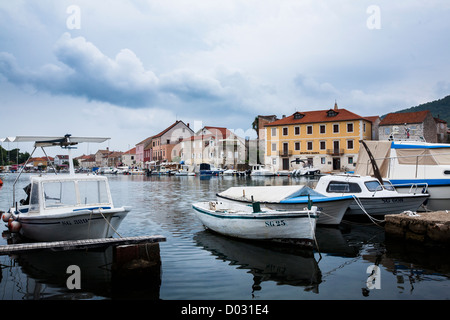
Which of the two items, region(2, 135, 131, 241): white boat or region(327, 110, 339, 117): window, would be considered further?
region(327, 110, 339, 117): window

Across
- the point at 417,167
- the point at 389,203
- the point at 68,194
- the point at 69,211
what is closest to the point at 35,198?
the point at 68,194

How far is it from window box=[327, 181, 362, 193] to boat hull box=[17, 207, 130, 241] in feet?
33.0

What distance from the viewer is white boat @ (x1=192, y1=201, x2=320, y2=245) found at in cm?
1114

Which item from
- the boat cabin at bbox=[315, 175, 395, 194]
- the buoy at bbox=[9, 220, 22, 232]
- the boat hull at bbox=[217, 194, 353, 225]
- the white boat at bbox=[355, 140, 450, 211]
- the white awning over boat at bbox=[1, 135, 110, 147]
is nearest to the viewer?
the buoy at bbox=[9, 220, 22, 232]

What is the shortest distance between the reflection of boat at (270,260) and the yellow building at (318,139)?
55.1 m

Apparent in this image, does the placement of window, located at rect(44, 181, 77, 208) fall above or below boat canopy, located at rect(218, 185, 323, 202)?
above

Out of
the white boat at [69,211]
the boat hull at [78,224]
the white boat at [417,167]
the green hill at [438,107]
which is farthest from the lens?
the green hill at [438,107]

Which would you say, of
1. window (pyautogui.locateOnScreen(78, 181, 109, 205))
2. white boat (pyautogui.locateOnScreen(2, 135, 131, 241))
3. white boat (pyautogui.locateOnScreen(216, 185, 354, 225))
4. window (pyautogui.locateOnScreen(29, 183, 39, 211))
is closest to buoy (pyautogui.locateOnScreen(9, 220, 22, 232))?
white boat (pyautogui.locateOnScreen(2, 135, 131, 241))

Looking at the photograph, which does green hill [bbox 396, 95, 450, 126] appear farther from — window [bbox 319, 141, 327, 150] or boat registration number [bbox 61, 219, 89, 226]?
boat registration number [bbox 61, 219, 89, 226]

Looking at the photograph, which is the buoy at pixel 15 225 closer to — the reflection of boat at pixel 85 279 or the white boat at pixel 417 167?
the reflection of boat at pixel 85 279

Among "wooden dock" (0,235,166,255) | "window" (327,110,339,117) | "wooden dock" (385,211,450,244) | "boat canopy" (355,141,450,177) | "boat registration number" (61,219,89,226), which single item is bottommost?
"wooden dock" (385,211,450,244)

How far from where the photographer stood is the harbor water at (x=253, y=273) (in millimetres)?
8016

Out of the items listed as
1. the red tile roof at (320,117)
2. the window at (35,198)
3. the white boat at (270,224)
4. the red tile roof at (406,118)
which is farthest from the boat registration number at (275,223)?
the red tile roof at (406,118)

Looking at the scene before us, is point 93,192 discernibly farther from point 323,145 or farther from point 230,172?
point 230,172
